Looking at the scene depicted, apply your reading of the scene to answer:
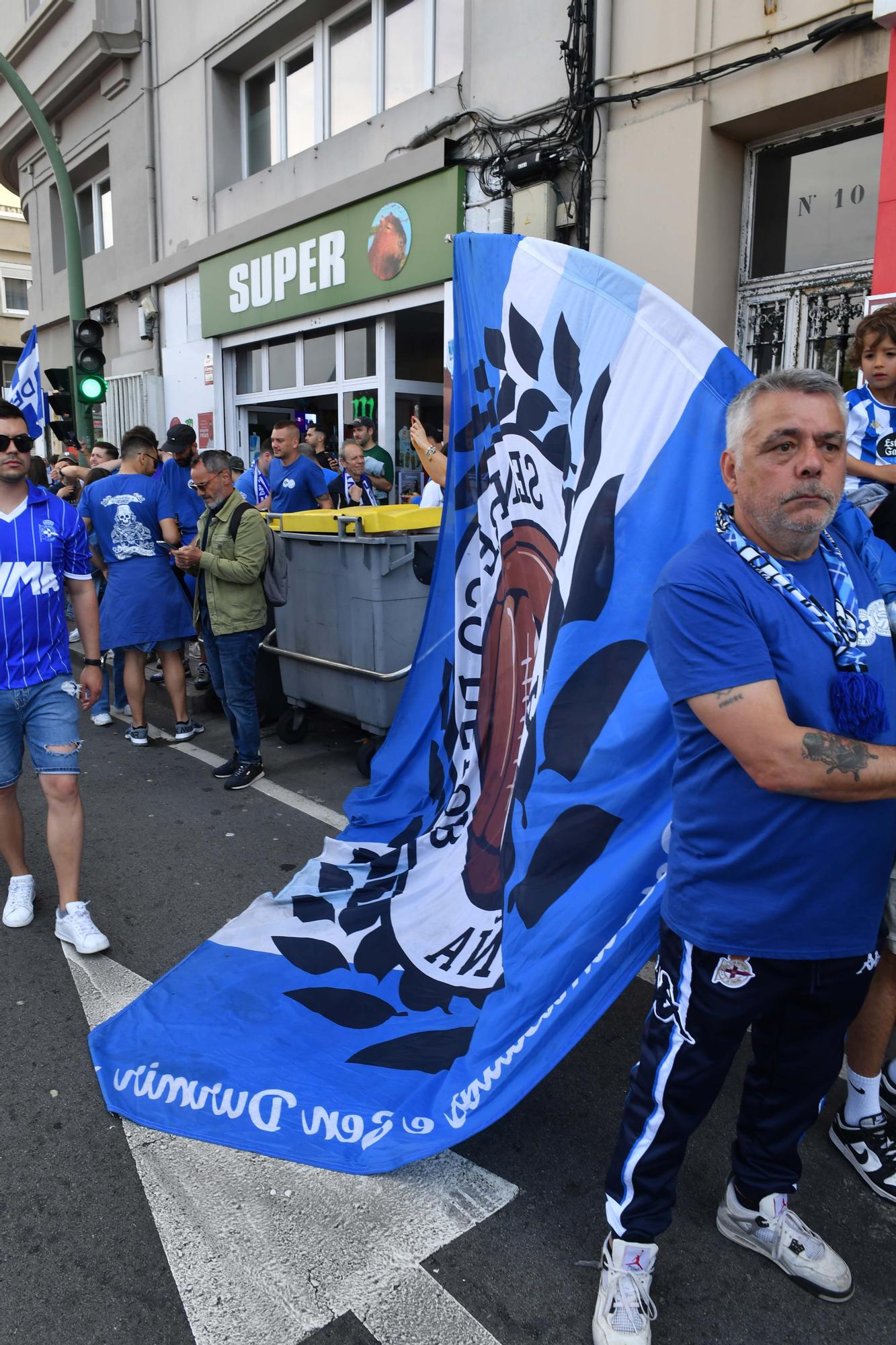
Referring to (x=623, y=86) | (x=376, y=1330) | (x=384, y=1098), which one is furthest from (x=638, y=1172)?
(x=623, y=86)

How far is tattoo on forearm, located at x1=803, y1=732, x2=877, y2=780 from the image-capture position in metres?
1.68

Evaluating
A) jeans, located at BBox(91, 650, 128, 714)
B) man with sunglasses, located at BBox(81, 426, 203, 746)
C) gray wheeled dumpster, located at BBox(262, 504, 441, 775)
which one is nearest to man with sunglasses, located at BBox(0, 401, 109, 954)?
gray wheeled dumpster, located at BBox(262, 504, 441, 775)

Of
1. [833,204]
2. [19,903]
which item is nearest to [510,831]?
[19,903]

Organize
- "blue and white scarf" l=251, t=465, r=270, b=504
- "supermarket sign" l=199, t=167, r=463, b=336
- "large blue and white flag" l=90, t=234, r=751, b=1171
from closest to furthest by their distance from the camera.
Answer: "large blue and white flag" l=90, t=234, r=751, b=1171, "blue and white scarf" l=251, t=465, r=270, b=504, "supermarket sign" l=199, t=167, r=463, b=336

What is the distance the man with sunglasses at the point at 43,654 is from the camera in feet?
12.2

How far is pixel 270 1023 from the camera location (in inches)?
118

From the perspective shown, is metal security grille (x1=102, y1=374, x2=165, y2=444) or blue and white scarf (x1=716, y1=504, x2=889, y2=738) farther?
metal security grille (x1=102, y1=374, x2=165, y2=444)

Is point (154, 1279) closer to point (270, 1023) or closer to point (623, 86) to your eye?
point (270, 1023)

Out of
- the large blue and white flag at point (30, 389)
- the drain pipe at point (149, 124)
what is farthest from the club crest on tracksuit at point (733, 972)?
the drain pipe at point (149, 124)

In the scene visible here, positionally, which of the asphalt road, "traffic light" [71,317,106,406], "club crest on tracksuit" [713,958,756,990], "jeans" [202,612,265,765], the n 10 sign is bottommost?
the asphalt road

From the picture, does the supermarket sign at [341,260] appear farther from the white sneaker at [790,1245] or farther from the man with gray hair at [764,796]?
the white sneaker at [790,1245]

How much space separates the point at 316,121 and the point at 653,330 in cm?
1109

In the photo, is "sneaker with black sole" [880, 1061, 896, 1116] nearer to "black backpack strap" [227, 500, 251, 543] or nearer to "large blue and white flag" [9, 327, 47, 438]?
"black backpack strap" [227, 500, 251, 543]

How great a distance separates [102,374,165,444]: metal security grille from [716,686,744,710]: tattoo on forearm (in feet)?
48.0
